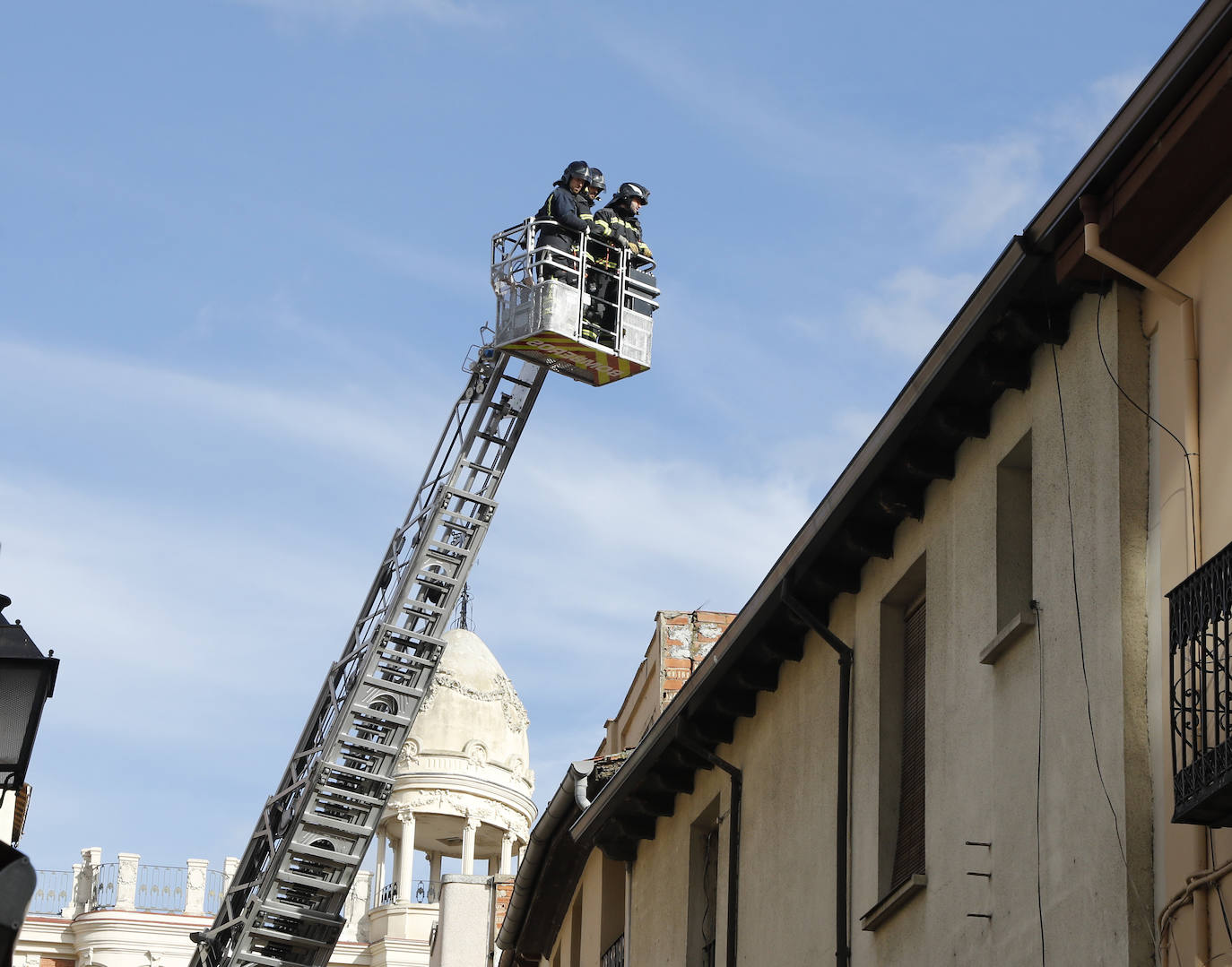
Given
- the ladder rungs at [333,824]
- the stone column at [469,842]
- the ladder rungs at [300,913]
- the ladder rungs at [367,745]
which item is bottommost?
the ladder rungs at [300,913]

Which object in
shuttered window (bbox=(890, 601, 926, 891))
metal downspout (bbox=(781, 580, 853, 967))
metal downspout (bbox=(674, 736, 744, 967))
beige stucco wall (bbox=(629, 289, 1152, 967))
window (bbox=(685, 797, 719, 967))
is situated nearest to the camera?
beige stucco wall (bbox=(629, 289, 1152, 967))

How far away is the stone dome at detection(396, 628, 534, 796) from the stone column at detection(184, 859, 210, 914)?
6.94 metres

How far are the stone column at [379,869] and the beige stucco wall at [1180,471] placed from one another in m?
61.0

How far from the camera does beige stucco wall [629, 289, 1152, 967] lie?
10.1 meters

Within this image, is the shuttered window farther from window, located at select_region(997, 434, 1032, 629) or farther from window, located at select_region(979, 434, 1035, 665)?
window, located at select_region(997, 434, 1032, 629)

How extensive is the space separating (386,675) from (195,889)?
4277cm

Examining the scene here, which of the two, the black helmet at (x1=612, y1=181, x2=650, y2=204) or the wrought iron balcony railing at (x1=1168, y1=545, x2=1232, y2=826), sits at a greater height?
the black helmet at (x1=612, y1=181, x2=650, y2=204)

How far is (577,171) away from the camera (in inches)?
1038

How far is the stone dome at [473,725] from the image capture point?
70562 mm

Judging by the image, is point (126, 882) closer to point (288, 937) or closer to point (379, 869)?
point (379, 869)

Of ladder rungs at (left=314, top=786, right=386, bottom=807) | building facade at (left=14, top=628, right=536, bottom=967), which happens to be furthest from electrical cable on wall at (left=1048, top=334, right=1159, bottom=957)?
building facade at (left=14, top=628, right=536, bottom=967)

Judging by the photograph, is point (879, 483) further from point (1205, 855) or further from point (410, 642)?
point (410, 642)

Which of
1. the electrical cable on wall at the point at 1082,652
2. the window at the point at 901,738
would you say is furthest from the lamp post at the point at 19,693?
the window at the point at 901,738

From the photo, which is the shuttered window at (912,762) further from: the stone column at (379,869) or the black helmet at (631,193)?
the stone column at (379,869)
